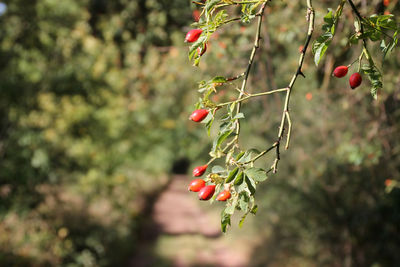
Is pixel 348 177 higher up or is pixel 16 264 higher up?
pixel 348 177

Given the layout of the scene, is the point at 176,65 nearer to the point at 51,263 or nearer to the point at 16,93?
the point at 16,93

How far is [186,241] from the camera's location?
7.26 metres

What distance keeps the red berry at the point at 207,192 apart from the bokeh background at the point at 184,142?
1.57 m

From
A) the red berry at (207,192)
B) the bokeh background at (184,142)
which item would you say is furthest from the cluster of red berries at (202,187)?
the bokeh background at (184,142)

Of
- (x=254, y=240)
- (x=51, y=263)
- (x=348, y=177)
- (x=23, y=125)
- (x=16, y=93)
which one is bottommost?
(x=254, y=240)

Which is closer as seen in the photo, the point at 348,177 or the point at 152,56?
the point at 348,177

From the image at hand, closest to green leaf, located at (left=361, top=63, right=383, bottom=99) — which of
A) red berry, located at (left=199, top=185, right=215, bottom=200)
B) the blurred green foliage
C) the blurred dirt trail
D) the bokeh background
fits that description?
red berry, located at (left=199, top=185, right=215, bottom=200)

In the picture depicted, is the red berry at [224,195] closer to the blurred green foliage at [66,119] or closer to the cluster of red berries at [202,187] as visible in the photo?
the cluster of red berries at [202,187]

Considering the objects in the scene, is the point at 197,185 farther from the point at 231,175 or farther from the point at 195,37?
the point at 195,37

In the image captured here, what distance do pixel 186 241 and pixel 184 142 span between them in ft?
8.95

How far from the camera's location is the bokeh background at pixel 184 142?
3018mm

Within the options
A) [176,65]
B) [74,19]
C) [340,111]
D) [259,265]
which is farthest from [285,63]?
[259,265]

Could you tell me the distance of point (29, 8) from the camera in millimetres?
4168

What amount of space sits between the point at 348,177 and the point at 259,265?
10.2 feet
